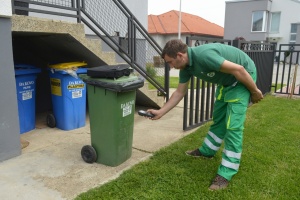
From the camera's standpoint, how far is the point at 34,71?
4316mm

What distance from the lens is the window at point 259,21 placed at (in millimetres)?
29447

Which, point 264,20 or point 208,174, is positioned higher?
point 264,20

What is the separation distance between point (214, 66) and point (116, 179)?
1.58m

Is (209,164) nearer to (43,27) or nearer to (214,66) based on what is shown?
(214,66)

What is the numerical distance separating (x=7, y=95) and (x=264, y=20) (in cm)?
3089

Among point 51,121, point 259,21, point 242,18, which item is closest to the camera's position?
point 51,121

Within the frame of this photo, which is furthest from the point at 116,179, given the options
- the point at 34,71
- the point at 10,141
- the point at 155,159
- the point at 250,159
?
the point at 34,71

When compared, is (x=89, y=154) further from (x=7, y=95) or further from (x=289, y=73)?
(x=289, y=73)

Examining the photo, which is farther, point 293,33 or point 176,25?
point 176,25

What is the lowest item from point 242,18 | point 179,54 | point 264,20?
point 179,54

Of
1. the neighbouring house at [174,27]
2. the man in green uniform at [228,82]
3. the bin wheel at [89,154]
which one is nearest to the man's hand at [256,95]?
the man in green uniform at [228,82]

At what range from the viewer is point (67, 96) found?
14.5 ft

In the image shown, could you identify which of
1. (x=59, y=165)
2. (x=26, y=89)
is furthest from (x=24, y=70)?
(x=59, y=165)

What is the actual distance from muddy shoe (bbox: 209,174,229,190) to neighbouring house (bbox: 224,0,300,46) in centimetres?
2981
